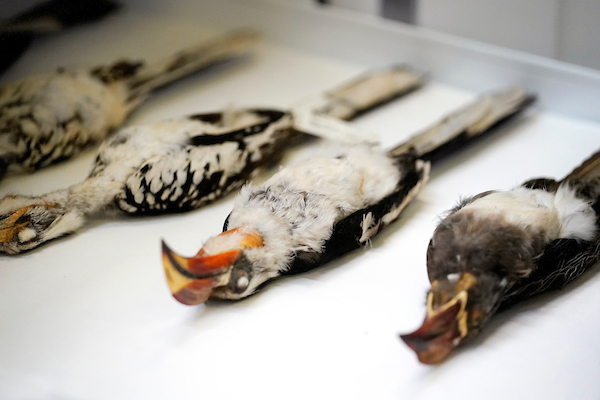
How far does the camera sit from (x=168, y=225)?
1.65 metres

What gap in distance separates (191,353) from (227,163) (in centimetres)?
58

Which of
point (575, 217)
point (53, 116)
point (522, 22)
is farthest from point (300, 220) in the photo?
point (522, 22)

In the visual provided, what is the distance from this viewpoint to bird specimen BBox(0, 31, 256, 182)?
181 cm

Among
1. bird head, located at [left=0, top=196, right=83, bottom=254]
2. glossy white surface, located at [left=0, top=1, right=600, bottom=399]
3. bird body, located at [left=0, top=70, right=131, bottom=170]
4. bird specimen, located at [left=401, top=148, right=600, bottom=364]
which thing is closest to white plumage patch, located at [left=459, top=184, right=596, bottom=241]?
bird specimen, located at [left=401, top=148, right=600, bottom=364]

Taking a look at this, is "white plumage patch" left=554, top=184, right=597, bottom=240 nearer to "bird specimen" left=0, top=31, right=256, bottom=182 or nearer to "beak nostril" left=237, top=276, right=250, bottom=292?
"beak nostril" left=237, top=276, right=250, bottom=292

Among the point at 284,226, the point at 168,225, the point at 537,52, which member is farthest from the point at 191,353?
the point at 537,52

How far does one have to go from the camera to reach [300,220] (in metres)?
1.41

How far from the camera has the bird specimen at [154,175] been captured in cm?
156

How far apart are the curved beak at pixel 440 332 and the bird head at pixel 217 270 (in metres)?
0.40

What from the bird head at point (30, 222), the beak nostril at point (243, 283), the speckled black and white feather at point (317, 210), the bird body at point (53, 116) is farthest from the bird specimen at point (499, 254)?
the bird body at point (53, 116)

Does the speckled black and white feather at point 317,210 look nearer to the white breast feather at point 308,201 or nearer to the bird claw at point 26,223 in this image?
the white breast feather at point 308,201

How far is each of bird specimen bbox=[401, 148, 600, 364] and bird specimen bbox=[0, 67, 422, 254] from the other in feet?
2.03

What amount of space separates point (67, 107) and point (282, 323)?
3.35 feet

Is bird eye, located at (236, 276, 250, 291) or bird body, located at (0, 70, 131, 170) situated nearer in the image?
bird eye, located at (236, 276, 250, 291)
